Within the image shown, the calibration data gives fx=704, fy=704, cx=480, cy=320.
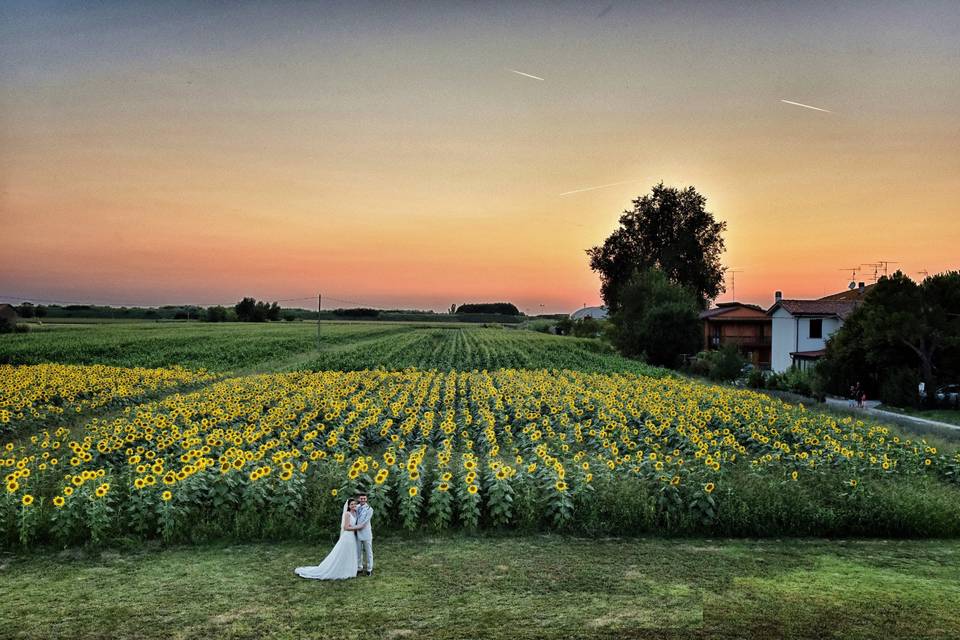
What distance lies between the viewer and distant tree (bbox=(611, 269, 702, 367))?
2111 inches

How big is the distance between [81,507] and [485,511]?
6023mm

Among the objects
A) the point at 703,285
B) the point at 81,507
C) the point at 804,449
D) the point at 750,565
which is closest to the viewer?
the point at 750,565

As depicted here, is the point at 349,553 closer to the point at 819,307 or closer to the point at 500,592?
the point at 500,592

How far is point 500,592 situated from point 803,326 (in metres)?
43.4

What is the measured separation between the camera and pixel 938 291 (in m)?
30.0

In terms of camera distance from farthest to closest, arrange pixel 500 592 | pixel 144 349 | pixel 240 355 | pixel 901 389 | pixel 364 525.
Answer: pixel 240 355, pixel 144 349, pixel 901 389, pixel 364 525, pixel 500 592

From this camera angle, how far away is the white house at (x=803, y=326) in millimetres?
45906

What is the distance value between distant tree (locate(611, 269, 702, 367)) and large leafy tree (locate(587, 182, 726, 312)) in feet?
30.6

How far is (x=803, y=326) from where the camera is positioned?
152 feet

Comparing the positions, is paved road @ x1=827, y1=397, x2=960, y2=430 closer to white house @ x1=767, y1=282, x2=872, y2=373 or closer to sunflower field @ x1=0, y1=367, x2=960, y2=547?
sunflower field @ x1=0, y1=367, x2=960, y2=547

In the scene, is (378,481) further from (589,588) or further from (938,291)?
(938,291)

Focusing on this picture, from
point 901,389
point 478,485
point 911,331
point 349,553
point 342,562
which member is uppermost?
point 911,331

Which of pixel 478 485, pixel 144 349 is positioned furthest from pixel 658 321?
pixel 478 485

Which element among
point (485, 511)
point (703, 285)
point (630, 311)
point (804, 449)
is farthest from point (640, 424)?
Result: point (703, 285)
